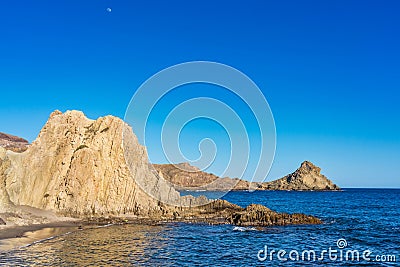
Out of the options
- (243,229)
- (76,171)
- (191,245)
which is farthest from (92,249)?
(76,171)

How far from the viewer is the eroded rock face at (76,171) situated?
56562 millimetres

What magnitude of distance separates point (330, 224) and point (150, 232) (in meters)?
32.8

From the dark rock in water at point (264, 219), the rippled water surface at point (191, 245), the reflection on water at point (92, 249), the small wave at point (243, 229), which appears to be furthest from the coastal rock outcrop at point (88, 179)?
the reflection on water at point (92, 249)

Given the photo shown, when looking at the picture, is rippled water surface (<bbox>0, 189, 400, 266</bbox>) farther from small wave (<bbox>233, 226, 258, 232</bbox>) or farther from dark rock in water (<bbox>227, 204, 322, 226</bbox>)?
dark rock in water (<bbox>227, 204, 322, 226</bbox>)

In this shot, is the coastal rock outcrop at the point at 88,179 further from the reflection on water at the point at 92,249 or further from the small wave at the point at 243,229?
A: the reflection on water at the point at 92,249

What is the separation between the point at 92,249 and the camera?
34344mm

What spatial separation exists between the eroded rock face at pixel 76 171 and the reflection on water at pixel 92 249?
13.4m

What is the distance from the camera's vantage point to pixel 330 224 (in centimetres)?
6131

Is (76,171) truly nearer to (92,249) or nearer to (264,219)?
(92,249)

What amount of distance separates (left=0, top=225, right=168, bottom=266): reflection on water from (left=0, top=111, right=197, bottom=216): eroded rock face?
1338 cm

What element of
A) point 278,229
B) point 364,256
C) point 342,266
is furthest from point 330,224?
point 342,266

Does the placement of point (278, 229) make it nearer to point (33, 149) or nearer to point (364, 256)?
point (364, 256)

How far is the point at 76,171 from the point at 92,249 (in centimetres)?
2623

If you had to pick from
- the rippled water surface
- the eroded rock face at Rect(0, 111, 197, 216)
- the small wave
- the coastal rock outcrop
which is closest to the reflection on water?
the rippled water surface
